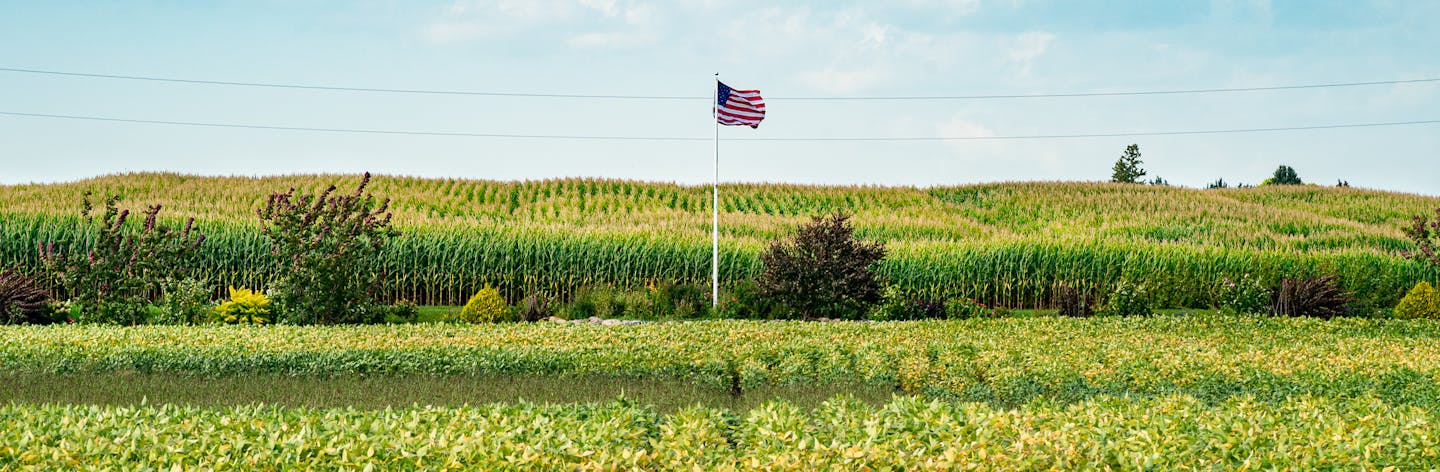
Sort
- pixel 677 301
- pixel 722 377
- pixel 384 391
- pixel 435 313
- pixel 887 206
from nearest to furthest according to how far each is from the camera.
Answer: pixel 384 391 < pixel 722 377 < pixel 435 313 < pixel 677 301 < pixel 887 206

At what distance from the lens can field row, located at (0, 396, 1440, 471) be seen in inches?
208

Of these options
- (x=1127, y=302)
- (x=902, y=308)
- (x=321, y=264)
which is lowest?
(x=902, y=308)

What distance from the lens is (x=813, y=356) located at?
426 inches

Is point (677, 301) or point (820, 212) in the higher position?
point (820, 212)

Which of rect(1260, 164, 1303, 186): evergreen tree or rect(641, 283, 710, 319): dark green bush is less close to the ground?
rect(1260, 164, 1303, 186): evergreen tree

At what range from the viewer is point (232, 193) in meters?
39.3

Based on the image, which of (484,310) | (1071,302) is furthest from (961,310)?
(484,310)

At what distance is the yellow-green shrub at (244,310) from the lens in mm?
17453

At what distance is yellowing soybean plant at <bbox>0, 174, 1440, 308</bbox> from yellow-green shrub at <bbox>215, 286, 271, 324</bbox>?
4.80 meters

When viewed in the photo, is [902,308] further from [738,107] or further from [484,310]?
[484,310]

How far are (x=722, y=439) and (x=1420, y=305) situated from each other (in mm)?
21502

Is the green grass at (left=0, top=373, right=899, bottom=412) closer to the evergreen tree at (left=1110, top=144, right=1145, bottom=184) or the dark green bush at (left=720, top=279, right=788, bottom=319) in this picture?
the dark green bush at (left=720, top=279, right=788, bottom=319)

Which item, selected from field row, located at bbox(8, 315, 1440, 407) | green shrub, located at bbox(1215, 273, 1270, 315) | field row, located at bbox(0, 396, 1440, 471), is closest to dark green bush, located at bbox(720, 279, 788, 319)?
field row, located at bbox(8, 315, 1440, 407)

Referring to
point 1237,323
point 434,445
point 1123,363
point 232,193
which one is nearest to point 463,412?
point 434,445
